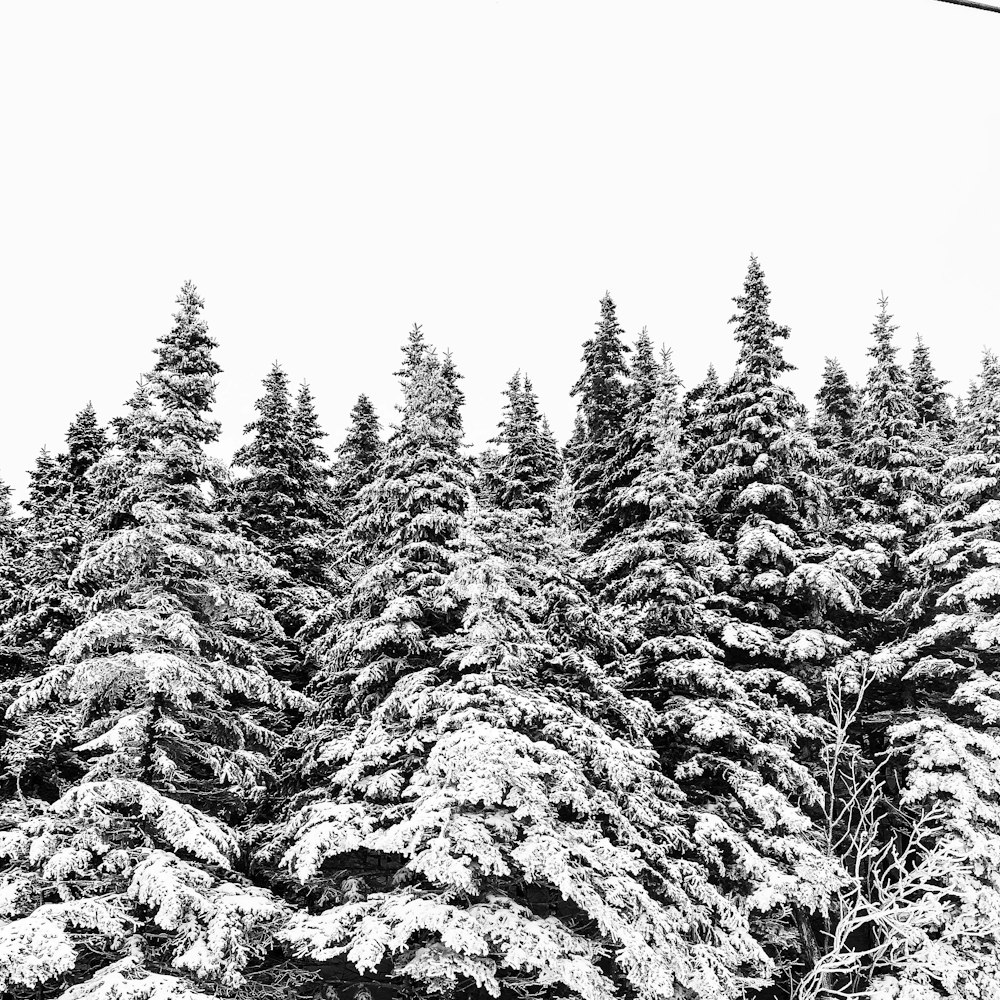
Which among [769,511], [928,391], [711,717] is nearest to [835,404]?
[928,391]

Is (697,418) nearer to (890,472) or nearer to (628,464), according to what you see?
(628,464)

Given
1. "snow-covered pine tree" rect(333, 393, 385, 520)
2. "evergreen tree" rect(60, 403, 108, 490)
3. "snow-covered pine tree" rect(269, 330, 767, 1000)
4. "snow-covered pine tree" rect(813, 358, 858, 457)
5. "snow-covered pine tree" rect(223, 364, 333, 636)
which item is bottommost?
"snow-covered pine tree" rect(269, 330, 767, 1000)

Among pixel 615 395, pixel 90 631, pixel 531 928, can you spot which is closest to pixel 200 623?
pixel 90 631

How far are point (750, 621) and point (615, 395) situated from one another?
9454 mm

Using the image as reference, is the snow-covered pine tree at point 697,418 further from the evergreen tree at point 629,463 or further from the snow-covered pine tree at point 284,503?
the snow-covered pine tree at point 284,503

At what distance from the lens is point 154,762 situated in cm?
1210

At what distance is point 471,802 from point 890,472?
15770mm

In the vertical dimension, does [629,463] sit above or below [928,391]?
below

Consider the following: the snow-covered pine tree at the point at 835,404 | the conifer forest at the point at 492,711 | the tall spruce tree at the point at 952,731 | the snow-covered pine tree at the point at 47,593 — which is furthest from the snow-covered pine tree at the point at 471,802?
the snow-covered pine tree at the point at 835,404

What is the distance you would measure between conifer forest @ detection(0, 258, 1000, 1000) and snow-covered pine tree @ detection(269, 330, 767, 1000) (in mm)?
74

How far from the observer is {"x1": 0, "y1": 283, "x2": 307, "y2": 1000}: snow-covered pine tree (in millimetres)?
10375

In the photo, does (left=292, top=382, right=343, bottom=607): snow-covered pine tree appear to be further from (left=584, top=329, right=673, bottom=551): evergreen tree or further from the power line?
the power line

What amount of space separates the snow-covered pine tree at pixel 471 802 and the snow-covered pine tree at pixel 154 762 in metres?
1.28

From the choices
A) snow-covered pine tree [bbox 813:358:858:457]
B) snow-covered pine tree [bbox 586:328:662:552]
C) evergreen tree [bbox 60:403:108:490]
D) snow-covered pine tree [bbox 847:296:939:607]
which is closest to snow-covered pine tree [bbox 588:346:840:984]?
snow-covered pine tree [bbox 586:328:662:552]
